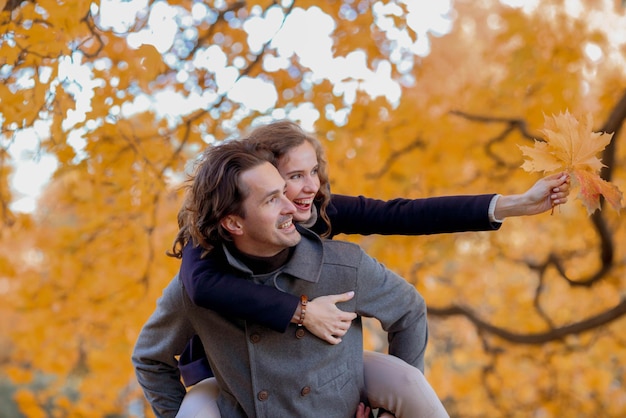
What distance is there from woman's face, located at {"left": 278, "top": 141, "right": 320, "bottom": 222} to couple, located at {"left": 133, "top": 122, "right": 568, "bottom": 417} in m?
0.09

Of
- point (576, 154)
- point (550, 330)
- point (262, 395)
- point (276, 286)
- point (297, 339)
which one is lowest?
point (262, 395)

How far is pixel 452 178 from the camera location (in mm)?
6328

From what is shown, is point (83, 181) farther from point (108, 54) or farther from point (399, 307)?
point (399, 307)

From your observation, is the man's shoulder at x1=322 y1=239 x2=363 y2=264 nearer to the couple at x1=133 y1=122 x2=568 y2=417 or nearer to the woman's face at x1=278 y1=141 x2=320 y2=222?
the couple at x1=133 y1=122 x2=568 y2=417

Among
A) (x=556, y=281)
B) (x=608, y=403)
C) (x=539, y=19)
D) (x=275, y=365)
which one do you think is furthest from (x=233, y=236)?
(x=556, y=281)

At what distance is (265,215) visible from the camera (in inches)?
90.0

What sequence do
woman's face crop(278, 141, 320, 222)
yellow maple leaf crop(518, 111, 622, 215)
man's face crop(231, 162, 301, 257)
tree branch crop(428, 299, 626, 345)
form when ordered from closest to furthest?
yellow maple leaf crop(518, 111, 622, 215) < man's face crop(231, 162, 301, 257) < woman's face crop(278, 141, 320, 222) < tree branch crop(428, 299, 626, 345)

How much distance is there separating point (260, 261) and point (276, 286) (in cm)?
9

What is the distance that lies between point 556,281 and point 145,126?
573cm

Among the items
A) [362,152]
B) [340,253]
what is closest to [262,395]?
[340,253]

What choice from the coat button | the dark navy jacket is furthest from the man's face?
the coat button

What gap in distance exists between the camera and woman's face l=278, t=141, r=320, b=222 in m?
2.56

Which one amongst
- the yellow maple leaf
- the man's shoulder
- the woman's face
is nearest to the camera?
the yellow maple leaf

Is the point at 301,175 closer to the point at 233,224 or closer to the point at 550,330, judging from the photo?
the point at 233,224
